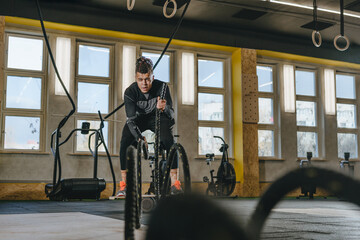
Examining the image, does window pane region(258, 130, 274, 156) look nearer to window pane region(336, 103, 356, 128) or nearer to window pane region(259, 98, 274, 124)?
window pane region(259, 98, 274, 124)

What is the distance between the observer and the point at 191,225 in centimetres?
46

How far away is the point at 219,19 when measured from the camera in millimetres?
9680

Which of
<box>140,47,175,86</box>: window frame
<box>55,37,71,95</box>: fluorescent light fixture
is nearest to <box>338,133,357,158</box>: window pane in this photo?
<box>140,47,175,86</box>: window frame

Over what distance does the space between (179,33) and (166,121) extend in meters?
5.98

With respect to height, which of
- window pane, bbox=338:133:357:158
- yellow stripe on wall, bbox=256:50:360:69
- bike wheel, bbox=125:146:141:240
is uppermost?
yellow stripe on wall, bbox=256:50:360:69

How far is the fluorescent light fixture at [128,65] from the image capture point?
9.36 metres

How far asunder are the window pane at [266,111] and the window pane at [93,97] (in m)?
4.08

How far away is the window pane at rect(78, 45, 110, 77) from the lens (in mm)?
9180

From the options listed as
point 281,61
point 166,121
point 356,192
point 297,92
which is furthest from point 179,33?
point 356,192

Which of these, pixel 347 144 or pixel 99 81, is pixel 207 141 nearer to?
pixel 99 81

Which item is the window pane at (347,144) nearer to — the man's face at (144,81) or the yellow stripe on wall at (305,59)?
the yellow stripe on wall at (305,59)

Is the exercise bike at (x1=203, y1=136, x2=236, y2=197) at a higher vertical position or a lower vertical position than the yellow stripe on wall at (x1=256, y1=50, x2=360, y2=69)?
lower

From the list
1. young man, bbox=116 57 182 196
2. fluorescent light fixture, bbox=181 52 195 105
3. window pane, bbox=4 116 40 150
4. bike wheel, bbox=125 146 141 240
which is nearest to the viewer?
bike wheel, bbox=125 146 141 240

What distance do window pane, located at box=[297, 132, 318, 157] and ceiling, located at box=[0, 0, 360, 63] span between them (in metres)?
2.18
